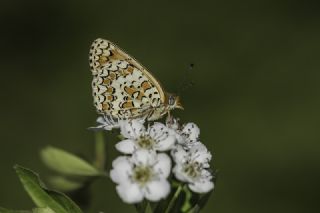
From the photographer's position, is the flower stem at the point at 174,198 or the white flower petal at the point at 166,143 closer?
the flower stem at the point at 174,198

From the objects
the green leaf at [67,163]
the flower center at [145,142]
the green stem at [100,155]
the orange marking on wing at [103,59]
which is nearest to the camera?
the flower center at [145,142]

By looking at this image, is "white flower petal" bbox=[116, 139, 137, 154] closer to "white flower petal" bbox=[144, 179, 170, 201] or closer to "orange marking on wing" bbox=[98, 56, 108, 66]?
"white flower petal" bbox=[144, 179, 170, 201]

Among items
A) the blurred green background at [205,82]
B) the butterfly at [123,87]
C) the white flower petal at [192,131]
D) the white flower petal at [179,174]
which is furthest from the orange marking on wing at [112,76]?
the blurred green background at [205,82]

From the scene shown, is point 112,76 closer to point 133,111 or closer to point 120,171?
point 133,111

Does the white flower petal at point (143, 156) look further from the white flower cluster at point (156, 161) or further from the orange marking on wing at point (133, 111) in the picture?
the orange marking on wing at point (133, 111)

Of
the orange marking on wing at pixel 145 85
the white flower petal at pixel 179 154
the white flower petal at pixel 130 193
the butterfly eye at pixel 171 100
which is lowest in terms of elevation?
the white flower petal at pixel 130 193
